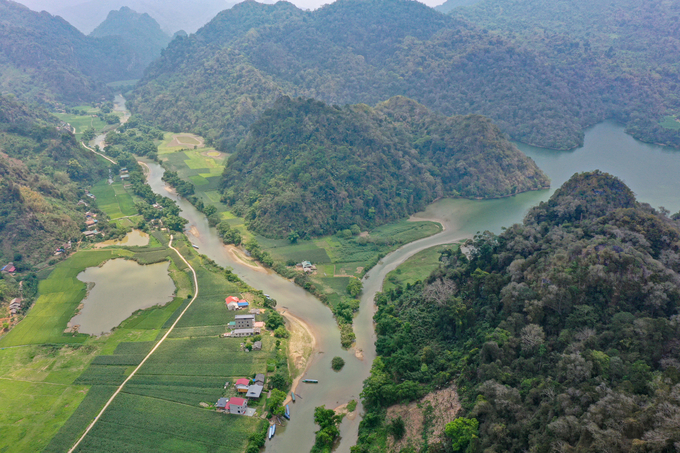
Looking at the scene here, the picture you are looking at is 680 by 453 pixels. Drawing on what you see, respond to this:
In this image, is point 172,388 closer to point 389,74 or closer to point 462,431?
point 462,431

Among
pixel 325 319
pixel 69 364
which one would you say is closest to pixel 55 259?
pixel 69 364

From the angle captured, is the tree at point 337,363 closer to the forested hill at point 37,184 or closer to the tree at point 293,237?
the tree at point 293,237

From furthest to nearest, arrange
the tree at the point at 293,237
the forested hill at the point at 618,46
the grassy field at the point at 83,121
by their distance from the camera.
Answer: the grassy field at the point at 83,121 → the forested hill at the point at 618,46 → the tree at the point at 293,237

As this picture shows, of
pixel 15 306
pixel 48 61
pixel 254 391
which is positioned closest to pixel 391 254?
pixel 254 391

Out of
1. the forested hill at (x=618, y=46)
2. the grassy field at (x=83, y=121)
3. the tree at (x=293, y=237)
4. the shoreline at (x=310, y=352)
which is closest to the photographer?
the shoreline at (x=310, y=352)

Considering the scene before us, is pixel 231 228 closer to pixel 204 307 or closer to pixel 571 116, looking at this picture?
pixel 204 307

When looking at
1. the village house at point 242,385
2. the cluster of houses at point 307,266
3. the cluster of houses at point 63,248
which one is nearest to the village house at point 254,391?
the village house at point 242,385
